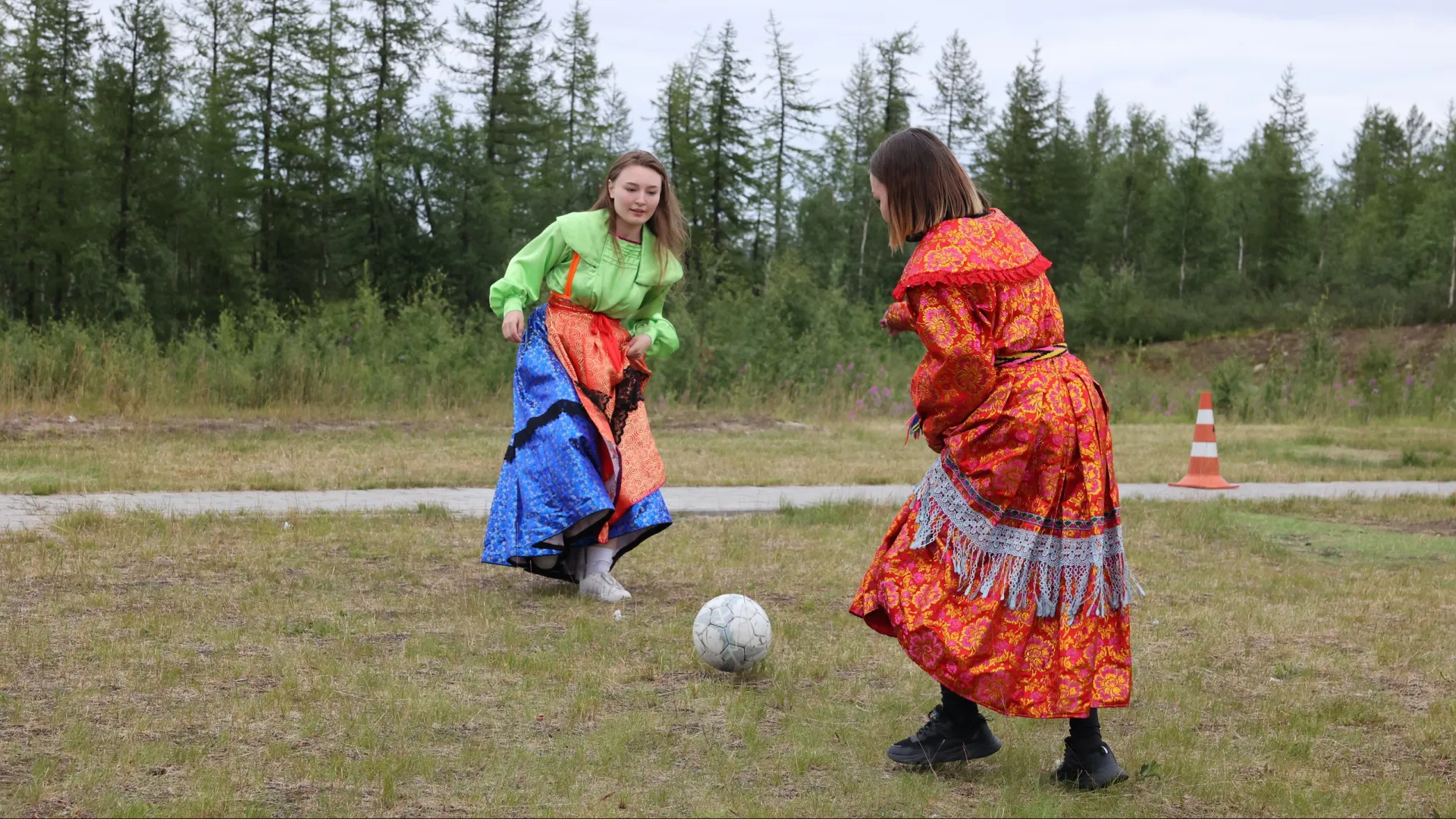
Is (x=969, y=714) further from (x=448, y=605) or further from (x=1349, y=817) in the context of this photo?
(x=448, y=605)


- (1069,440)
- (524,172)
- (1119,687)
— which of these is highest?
(524,172)

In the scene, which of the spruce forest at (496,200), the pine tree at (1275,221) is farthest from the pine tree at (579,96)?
the pine tree at (1275,221)

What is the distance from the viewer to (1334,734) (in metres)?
4.75

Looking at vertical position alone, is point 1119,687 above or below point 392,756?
above

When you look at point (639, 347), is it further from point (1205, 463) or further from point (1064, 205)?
point (1064, 205)

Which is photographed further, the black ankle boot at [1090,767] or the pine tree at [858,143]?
the pine tree at [858,143]

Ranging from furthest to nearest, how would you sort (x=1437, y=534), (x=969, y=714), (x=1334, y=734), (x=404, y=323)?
(x=404, y=323) → (x=1437, y=534) → (x=1334, y=734) → (x=969, y=714)

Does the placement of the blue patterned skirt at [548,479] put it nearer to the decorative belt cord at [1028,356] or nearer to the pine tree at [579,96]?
the decorative belt cord at [1028,356]

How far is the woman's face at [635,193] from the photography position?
6621mm

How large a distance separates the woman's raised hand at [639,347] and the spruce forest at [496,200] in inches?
437

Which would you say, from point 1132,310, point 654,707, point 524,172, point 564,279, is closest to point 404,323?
point 564,279

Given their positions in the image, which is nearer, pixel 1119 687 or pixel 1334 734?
pixel 1119 687

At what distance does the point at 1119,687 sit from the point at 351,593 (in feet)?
13.1

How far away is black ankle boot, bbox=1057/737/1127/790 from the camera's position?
4.02m
